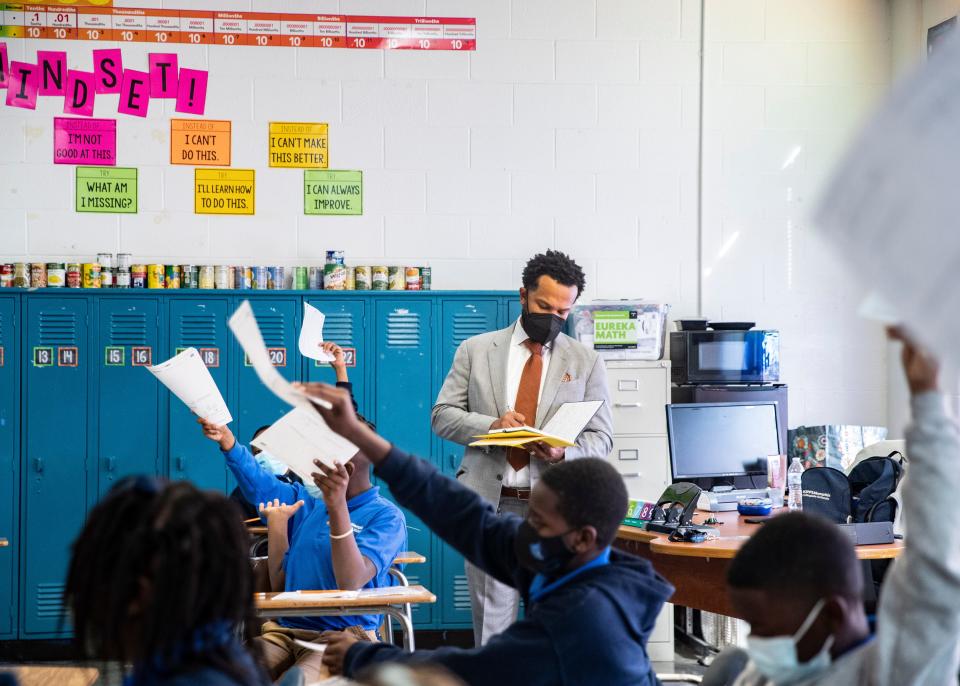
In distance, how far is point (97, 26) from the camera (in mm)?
5672

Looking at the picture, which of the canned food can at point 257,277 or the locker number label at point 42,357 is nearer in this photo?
the locker number label at point 42,357

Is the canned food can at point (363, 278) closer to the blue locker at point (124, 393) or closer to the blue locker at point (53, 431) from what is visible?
the blue locker at point (124, 393)

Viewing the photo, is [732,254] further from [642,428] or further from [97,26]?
[97,26]

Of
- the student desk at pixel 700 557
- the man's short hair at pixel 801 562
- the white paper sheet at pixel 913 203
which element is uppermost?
the white paper sheet at pixel 913 203

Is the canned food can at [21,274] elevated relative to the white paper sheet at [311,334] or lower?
elevated

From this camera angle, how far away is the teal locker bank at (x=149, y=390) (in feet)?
17.1

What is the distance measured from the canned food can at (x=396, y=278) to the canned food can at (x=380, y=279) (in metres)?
0.02

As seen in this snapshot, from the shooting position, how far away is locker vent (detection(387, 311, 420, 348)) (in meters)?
5.42

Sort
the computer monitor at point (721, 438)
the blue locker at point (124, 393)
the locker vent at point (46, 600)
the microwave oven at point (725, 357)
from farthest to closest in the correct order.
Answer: the microwave oven at point (725, 357), the blue locker at point (124, 393), the locker vent at point (46, 600), the computer monitor at point (721, 438)

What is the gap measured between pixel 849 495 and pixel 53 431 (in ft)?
12.6

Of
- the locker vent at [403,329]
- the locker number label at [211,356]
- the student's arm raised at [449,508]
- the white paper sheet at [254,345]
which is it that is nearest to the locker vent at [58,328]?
the locker number label at [211,356]

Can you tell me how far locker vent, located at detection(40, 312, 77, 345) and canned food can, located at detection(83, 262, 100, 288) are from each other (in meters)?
0.19

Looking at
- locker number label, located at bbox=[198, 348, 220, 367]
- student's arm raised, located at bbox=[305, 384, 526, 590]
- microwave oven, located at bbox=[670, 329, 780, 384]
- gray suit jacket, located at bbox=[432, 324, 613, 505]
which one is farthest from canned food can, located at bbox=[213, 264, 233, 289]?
student's arm raised, located at bbox=[305, 384, 526, 590]

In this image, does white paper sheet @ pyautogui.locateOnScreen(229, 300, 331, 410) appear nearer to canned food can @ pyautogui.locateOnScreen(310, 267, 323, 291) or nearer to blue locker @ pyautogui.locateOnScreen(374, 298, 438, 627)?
blue locker @ pyautogui.locateOnScreen(374, 298, 438, 627)
